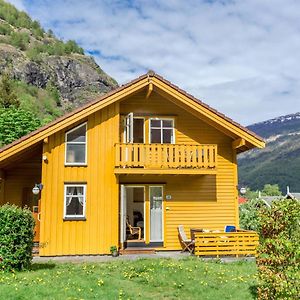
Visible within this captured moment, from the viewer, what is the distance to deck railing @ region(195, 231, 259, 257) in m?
15.1

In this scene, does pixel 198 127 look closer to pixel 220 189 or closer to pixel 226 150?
pixel 226 150

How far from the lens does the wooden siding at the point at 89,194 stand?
15.7 meters

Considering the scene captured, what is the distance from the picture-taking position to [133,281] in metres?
10.3

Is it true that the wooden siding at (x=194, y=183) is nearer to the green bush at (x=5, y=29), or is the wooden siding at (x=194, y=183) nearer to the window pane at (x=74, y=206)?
the window pane at (x=74, y=206)

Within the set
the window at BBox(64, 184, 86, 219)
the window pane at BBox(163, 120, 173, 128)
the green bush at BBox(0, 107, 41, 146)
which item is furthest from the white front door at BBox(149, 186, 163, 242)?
the green bush at BBox(0, 107, 41, 146)

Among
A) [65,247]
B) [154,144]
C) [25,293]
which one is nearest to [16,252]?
[25,293]

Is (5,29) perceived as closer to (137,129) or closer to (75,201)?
(137,129)

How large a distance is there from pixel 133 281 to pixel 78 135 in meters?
7.71

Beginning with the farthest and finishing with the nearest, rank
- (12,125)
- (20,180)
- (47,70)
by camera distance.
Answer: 1. (47,70)
2. (12,125)
3. (20,180)

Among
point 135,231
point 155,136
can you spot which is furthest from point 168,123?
point 135,231

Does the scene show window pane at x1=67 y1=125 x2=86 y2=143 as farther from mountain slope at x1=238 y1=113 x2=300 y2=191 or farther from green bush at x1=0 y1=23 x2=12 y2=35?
mountain slope at x1=238 y1=113 x2=300 y2=191

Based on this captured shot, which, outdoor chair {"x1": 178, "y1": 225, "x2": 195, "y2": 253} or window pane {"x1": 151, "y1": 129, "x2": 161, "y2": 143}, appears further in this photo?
window pane {"x1": 151, "y1": 129, "x2": 161, "y2": 143}

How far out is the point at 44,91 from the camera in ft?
231

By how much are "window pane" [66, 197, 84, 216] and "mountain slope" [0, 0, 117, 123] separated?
46.0 metres
